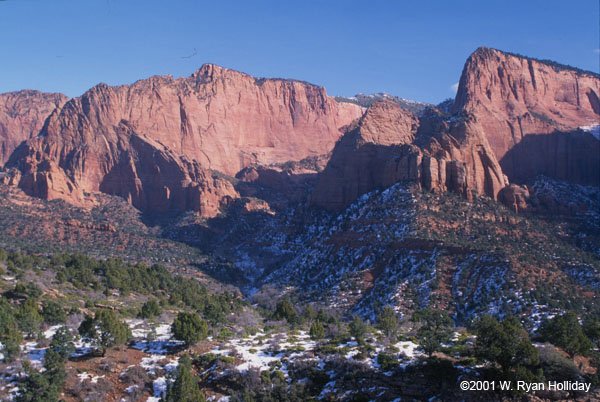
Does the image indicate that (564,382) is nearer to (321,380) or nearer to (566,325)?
(566,325)

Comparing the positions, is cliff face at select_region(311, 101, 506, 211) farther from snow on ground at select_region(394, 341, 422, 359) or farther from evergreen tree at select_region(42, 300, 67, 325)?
evergreen tree at select_region(42, 300, 67, 325)

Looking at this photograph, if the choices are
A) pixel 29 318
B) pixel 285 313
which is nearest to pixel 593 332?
pixel 285 313

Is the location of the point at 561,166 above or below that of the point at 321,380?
above

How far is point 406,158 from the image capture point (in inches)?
3585

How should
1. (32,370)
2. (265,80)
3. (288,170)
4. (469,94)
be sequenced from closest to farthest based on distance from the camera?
(32,370) < (469,94) < (288,170) < (265,80)

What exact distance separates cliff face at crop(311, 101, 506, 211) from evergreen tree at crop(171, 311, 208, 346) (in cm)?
5356

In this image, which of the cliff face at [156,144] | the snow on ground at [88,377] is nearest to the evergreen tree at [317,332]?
the snow on ground at [88,377]

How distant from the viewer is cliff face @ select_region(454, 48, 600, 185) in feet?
377

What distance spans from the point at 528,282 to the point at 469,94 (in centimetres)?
7260

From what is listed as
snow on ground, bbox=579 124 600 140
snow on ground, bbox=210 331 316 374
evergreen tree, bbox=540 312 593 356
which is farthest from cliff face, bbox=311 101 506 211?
evergreen tree, bbox=540 312 593 356

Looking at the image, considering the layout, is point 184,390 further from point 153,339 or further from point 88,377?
point 153,339

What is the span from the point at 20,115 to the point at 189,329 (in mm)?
168235

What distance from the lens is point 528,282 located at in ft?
204

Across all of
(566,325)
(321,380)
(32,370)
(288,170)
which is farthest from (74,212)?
(566,325)
